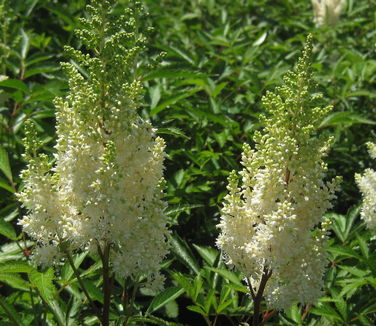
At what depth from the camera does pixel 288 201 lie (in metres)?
2.35

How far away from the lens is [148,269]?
95.3 inches

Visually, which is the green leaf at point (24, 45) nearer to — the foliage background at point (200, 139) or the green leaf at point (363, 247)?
the foliage background at point (200, 139)

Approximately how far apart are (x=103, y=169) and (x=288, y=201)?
76 centimetres

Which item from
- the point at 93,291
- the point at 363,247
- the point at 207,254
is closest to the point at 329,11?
the point at 363,247

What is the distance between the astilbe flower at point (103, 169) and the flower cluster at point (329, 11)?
14.2 feet

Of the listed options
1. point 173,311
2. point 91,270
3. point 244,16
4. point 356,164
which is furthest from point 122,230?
point 244,16

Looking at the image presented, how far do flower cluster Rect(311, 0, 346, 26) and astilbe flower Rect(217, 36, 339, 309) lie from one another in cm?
412

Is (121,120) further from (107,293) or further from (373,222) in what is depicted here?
(373,222)

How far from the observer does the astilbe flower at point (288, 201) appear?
7.64ft

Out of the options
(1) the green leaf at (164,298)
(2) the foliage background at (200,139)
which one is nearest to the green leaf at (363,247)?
(2) the foliage background at (200,139)

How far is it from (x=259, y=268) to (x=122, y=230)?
2.09 feet

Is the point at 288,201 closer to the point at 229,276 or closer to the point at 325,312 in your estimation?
the point at 229,276

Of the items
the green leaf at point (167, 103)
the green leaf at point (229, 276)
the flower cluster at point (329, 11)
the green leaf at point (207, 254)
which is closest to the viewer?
the green leaf at point (229, 276)

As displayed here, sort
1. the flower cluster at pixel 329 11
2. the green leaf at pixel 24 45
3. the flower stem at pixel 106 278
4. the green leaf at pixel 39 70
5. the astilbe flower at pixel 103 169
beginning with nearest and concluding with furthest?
the astilbe flower at pixel 103 169 < the flower stem at pixel 106 278 < the green leaf at pixel 39 70 < the green leaf at pixel 24 45 < the flower cluster at pixel 329 11
